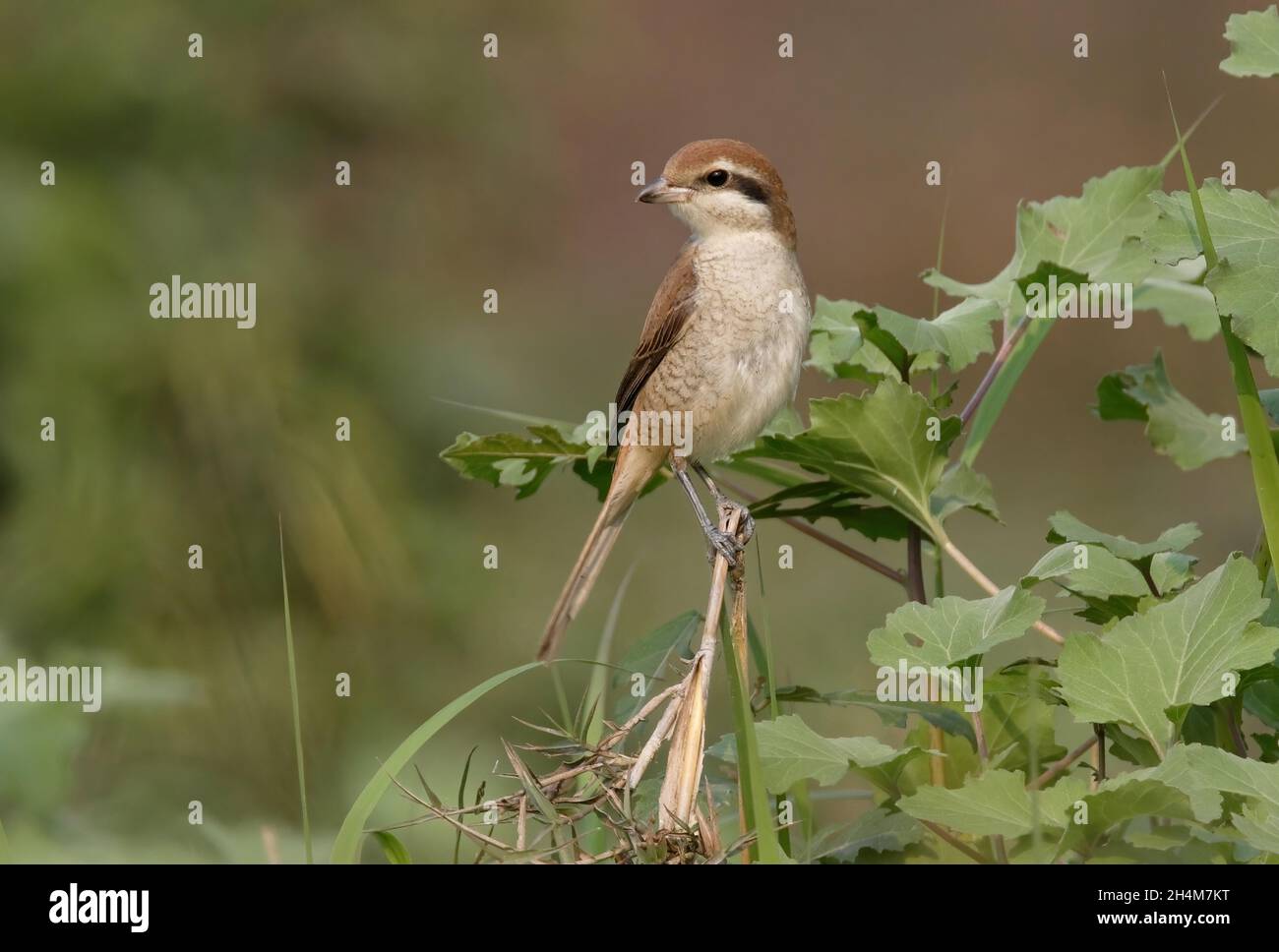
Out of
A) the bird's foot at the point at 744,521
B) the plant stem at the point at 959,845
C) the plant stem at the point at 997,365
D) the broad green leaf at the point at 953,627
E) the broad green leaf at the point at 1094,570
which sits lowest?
the plant stem at the point at 959,845

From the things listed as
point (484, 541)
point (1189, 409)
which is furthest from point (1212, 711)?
point (484, 541)

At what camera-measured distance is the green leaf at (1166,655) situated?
1760mm

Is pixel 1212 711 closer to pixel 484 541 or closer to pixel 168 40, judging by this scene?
pixel 484 541

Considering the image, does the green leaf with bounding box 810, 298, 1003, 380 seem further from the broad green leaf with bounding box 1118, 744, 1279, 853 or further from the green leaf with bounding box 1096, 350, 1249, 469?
the broad green leaf with bounding box 1118, 744, 1279, 853

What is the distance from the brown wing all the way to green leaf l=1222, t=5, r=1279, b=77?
1.26 meters

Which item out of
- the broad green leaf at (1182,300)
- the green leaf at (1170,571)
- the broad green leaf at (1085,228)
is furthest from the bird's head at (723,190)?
the green leaf at (1170,571)

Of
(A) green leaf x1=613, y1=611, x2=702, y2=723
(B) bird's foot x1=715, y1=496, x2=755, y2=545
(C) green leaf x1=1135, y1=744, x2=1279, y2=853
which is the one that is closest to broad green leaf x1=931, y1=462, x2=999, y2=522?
(B) bird's foot x1=715, y1=496, x2=755, y2=545

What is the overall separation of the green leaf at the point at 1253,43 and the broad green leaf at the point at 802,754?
40.5 inches

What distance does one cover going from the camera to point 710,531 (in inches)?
91.6

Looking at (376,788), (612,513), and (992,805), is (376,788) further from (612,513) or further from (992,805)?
(612,513)

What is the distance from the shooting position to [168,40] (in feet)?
15.6

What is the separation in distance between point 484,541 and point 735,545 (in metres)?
3.05

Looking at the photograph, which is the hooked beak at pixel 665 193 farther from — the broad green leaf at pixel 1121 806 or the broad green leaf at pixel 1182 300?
the broad green leaf at pixel 1121 806

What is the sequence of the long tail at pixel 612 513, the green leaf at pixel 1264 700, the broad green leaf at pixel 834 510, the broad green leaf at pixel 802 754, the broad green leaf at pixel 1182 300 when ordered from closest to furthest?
the broad green leaf at pixel 802 754 < the green leaf at pixel 1264 700 < the broad green leaf at pixel 834 510 < the broad green leaf at pixel 1182 300 < the long tail at pixel 612 513
